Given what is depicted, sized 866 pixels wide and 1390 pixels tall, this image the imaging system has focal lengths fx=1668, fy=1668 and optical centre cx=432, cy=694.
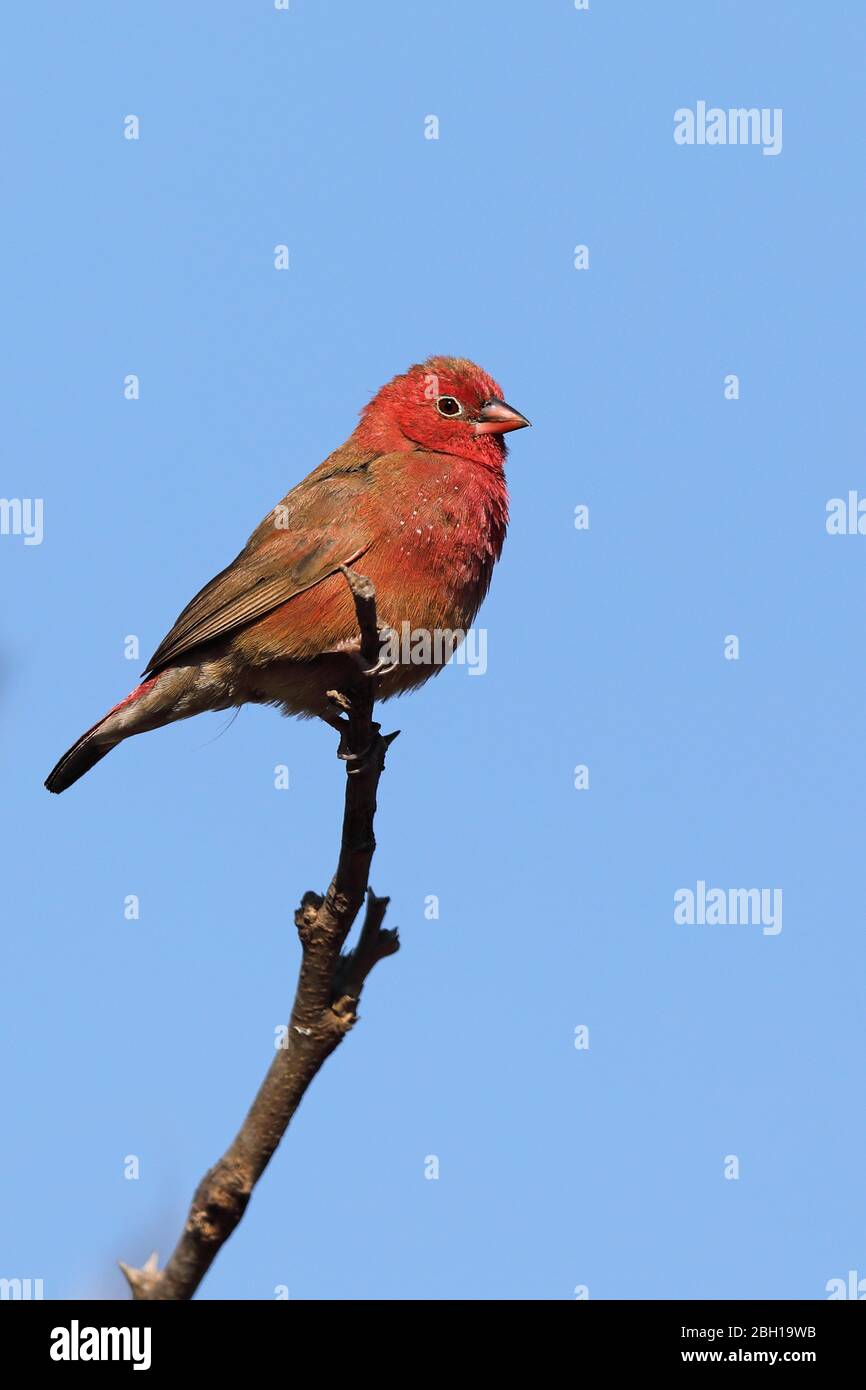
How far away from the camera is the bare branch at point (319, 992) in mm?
4109

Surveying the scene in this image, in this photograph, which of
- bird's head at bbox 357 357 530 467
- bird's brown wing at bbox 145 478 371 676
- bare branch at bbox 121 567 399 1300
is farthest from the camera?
bird's head at bbox 357 357 530 467

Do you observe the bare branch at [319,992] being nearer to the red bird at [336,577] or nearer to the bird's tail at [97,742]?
the red bird at [336,577]

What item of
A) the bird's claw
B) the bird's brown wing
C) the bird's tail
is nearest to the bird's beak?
the bird's brown wing

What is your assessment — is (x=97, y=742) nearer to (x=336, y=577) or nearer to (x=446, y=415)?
(x=336, y=577)

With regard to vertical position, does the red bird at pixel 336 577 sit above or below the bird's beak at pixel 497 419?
below

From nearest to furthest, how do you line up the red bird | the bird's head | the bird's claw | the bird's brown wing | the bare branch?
the bare branch < the bird's claw < the red bird < the bird's brown wing < the bird's head

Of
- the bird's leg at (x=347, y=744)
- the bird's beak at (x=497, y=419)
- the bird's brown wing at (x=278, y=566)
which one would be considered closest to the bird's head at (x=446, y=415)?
the bird's beak at (x=497, y=419)

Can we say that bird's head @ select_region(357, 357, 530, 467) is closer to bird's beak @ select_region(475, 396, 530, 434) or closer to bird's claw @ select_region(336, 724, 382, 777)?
bird's beak @ select_region(475, 396, 530, 434)

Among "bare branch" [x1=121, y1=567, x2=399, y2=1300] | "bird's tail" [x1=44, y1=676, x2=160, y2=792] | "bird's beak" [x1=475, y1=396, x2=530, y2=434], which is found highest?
"bird's beak" [x1=475, y1=396, x2=530, y2=434]

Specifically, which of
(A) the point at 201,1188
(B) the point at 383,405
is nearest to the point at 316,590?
(B) the point at 383,405

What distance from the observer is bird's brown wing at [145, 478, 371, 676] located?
22.5ft

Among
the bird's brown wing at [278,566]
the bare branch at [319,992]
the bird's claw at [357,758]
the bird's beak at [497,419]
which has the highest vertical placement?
the bird's beak at [497,419]
